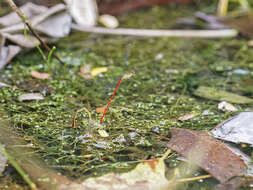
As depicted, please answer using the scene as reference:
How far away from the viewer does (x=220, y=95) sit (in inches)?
53.7

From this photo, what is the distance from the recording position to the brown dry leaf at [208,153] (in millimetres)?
892

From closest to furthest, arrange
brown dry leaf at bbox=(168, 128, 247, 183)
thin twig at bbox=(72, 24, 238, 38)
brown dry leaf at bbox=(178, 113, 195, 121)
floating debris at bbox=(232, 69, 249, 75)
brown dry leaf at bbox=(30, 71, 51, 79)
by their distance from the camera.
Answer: brown dry leaf at bbox=(168, 128, 247, 183) < brown dry leaf at bbox=(178, 113, 195, 121) < brown dry leaf at bbox=(30, 71, 51, 79) < floating debris at bbox=(232, 69, 249, 75) < thin twig at bbox=(72, 24, 238, 38)

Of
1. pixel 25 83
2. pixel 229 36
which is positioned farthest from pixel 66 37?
pixel 229 36

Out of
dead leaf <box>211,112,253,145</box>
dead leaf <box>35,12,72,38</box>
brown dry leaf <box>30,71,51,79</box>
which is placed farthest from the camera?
dead leaf <box>35,12,72,38</box>

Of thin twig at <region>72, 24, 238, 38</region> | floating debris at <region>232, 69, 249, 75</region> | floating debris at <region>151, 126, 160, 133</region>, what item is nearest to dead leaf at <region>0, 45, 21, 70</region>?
thin twig at <region>72, 24, 238, 38</region>

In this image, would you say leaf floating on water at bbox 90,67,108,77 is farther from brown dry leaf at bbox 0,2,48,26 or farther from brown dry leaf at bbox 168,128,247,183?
brown dry leaf at bbox 168,128,247,183

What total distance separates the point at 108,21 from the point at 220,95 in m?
1.11

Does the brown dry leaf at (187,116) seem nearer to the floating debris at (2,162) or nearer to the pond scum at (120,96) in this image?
the pond scum at (120,96)

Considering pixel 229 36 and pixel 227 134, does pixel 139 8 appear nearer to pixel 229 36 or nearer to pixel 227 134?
pixel 229 36

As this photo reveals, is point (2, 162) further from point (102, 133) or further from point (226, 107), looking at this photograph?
point (226, 107)

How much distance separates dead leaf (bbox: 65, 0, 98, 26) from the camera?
6.68ft

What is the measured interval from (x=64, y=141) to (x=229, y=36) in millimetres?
1560

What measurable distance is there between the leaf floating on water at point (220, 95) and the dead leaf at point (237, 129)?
19 cm

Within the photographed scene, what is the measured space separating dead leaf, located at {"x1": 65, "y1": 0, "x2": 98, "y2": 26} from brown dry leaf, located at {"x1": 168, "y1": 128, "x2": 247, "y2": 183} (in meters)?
1.32
